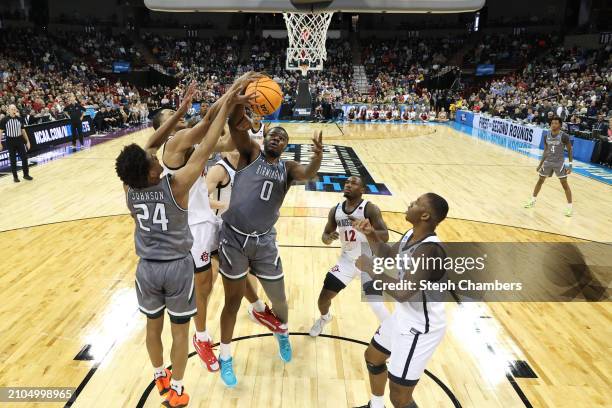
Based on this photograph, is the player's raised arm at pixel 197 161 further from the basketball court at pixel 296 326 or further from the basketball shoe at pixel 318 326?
the basketball shoe at pixel 318 326

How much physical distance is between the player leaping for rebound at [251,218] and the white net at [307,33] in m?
13.3

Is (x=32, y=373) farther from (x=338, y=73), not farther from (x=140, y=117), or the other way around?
(x=338, y=73)

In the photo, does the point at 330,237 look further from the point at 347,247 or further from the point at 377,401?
the point at 377,401

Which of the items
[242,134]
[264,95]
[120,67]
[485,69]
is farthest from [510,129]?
[120,67]

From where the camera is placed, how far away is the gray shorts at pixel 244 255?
3.73 meters

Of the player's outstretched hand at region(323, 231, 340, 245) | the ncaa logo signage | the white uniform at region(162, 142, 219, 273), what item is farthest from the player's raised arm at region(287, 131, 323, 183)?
the ncaa logo signage

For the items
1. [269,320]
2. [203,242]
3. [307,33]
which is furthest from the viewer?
[307,33]

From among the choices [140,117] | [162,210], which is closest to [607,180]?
[162,210]

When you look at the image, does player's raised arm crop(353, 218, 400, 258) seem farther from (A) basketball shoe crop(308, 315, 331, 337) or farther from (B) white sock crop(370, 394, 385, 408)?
(A) basketball shoe crop(308, 315, 331, 337)

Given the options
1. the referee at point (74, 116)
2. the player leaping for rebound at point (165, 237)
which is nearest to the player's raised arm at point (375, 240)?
the player leaping for rebound at point (165, 237)

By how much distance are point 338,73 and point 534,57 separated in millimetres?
12946

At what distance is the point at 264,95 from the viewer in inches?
160

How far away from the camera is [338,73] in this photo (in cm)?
3244

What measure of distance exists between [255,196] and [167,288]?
3.14 feet
